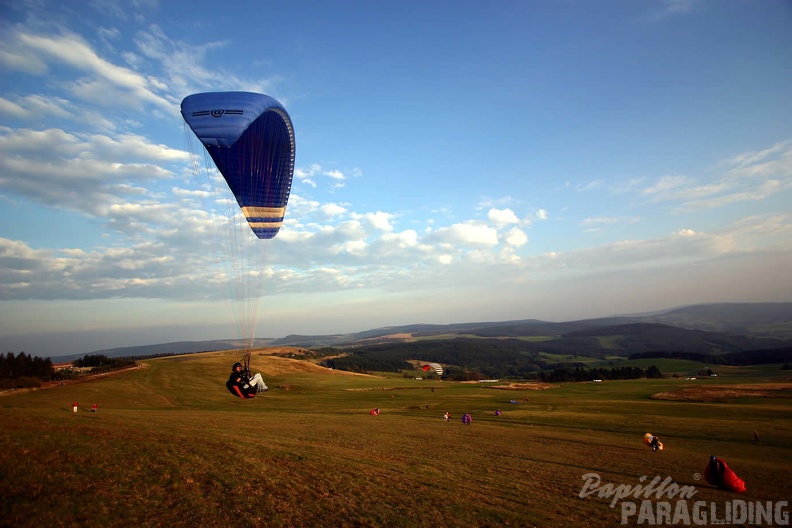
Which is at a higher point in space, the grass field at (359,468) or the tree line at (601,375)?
the grass field at (359,468)

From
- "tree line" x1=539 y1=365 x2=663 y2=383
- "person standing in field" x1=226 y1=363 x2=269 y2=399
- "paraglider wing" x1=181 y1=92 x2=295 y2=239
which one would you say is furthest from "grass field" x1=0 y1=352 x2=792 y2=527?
"tree line" x1=539 y1=365 x2=663 y2=383

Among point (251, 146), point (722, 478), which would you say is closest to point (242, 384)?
point (251, 146)

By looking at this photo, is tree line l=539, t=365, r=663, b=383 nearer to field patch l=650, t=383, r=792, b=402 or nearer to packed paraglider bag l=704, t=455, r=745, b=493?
field patch l=650, t=383, r=792, b=402

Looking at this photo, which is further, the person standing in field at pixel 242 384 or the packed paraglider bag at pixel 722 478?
the person standing in field at pixel 242 384

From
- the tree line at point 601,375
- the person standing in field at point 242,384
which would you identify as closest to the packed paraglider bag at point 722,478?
the person standing in field at point 242,384

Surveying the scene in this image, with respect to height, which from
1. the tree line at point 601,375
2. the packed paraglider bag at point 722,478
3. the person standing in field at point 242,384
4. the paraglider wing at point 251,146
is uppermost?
the paraglider wing at point 251,146

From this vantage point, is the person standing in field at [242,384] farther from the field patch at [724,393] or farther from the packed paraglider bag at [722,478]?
the field patch at [724,393]

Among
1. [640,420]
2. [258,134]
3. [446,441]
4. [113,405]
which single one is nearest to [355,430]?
[446,441]

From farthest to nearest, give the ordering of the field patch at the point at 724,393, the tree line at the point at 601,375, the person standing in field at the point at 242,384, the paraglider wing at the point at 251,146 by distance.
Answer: the tree line at the point at 601,375, the field patch at the point at 724,393, the paraglider wing at the point at 251,146, the person standing in field at the point at 242,384
